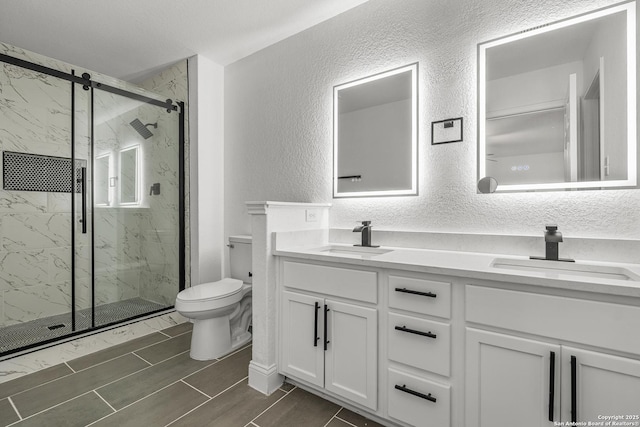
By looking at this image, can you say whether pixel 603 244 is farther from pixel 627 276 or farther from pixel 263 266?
pixel 263 266

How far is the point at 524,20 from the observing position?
64.3 inches

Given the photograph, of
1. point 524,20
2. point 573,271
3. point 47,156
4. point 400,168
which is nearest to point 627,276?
point 573,271

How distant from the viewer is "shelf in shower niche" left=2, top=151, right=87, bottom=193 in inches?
104

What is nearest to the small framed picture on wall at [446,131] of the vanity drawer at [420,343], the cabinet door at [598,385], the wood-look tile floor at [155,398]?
the vanity drawer at [420,343]

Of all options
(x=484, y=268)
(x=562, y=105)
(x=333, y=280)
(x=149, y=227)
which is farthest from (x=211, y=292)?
(x=562, y=105)

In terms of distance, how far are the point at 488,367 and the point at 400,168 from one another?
4.04ft

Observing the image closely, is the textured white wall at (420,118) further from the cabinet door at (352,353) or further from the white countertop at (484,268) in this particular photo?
the cabinet door at (352,353)

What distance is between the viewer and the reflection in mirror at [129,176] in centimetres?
300

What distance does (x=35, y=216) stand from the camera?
2824 mm

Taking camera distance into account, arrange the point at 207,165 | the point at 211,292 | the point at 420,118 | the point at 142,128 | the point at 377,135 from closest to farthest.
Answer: the point at 420,118, the point at 377,135, the point at 211,292, the point at 207,165, the point at 142,128

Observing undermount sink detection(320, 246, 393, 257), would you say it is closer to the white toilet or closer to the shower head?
the white toilet

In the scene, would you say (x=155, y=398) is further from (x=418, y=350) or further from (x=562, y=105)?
(x=562, y=105)

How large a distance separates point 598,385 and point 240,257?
234 centimetres

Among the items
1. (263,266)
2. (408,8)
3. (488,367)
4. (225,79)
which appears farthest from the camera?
(225,79)
